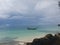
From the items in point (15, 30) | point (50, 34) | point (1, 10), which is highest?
point (1, 10)

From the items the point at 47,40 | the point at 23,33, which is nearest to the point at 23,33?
the point at 23,33

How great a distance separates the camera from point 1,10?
1583 millimetres

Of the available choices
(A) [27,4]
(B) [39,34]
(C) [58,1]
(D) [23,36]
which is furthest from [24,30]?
(C) [58,1]

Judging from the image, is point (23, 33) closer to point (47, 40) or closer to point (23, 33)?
point (23, 33)

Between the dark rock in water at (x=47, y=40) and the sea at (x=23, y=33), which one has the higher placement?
the sea at (x=23, y=33)

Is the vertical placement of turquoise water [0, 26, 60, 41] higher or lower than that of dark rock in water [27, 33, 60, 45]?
higher

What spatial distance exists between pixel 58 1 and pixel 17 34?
0.61 m

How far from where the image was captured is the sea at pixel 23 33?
1569mm

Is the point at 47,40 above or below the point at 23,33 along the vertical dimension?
below

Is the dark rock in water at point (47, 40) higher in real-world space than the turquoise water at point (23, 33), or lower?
lower

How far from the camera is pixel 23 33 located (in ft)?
5.18

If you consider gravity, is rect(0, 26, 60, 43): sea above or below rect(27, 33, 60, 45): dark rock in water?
above

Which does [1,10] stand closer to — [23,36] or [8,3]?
[8,3]

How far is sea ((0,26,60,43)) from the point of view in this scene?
1.57m
